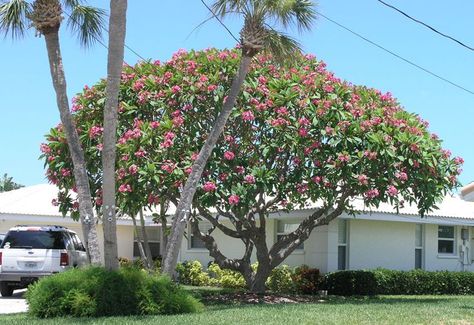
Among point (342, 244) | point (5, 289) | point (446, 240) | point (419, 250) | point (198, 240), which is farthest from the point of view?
point (198, 240)

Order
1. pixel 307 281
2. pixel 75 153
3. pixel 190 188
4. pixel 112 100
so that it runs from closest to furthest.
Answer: pixel 112 100
pixel 75 153
pixel 190 188
pixel 307 281

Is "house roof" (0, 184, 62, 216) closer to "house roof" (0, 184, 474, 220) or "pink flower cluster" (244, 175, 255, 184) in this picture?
"house roof" (0, 184, 474, 220)

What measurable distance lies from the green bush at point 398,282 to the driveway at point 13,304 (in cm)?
934

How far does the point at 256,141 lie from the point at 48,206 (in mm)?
15619

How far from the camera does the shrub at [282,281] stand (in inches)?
890

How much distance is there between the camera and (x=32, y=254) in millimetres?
19141

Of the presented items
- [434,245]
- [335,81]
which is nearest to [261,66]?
[335,81]

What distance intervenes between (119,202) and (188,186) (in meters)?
2.52

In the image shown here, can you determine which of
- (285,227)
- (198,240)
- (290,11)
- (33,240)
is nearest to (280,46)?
(290,11)

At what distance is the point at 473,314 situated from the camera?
13.7 m

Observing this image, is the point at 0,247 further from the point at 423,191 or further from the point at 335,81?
the point at 423,191

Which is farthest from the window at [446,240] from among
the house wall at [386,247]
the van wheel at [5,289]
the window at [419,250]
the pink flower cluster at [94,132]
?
the van wheel at [5,289]

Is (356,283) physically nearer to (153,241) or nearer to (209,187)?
(209,187)

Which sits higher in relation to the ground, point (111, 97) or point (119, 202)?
point (111, 97)
